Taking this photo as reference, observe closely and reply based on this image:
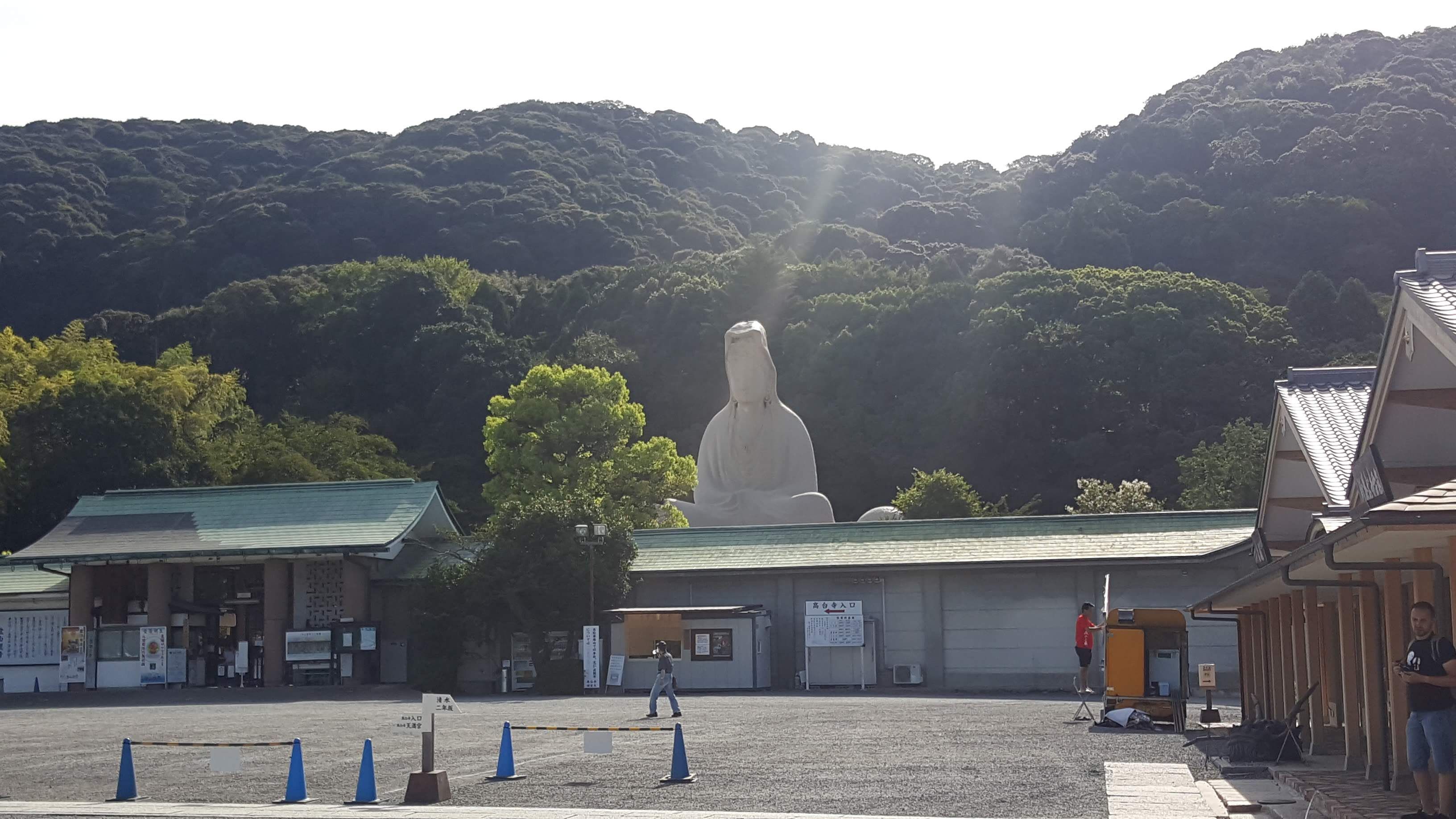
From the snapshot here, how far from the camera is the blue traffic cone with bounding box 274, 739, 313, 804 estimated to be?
12.7 metres

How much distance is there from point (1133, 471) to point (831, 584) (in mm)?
27993

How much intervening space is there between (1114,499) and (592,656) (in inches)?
884

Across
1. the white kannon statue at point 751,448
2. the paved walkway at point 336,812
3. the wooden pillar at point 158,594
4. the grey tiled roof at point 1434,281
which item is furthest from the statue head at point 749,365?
the grey tiled roof at point 1434,281

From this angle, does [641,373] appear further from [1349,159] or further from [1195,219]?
[1349,159]

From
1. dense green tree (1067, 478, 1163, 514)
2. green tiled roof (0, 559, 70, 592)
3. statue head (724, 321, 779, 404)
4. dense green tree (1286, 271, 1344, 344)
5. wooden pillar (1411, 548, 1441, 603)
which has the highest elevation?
dense green tree (1286, 271, 1344, 344)

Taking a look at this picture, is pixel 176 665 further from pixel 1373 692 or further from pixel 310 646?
pixel 1373 692

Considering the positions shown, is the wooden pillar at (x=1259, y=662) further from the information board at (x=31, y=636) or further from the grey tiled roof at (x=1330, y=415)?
the information board at (x=31, y=636)

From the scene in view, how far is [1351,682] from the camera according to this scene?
13656 millimetres

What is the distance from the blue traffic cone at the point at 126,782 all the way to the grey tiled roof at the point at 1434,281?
1113cm

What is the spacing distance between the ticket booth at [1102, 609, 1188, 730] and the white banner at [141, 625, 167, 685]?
23171 mm

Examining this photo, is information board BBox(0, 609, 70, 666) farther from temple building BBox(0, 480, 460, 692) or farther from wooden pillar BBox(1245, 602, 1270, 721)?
wooden pillar BBox(1245, 602, 1270, 721)

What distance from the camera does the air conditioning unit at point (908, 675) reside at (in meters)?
30.8

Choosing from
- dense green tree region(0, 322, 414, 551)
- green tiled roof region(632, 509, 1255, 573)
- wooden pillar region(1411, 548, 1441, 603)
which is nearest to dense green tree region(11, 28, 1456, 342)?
dense green tree region(0, 322, 414, 551)

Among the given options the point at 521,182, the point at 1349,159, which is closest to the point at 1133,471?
the point at 1349,159
